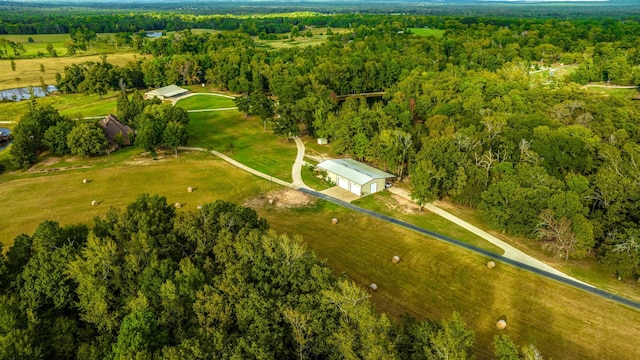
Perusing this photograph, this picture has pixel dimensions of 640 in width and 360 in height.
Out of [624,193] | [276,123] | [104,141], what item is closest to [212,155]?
[276,123]

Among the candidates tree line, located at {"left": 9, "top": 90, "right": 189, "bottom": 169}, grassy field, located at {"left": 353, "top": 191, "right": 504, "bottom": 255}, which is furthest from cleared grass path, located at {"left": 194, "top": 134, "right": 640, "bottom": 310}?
tree line, located at {"left": 9, "top": 90, "right": 189, "bottom": 169}

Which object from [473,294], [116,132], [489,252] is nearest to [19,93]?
[116,132]

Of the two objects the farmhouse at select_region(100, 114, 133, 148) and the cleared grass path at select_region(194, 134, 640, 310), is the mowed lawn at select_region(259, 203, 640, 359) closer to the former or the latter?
the cleared grass path at select_region(194, 134, 640, 310)

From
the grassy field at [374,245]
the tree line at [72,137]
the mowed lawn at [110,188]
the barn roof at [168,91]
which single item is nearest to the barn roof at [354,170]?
the grassy field at [374,245]

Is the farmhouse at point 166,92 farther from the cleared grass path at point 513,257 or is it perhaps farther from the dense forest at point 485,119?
the cleared grass path at point 513,257

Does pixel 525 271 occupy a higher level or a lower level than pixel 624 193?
lower

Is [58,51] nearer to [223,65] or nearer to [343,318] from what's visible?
[223,65]
